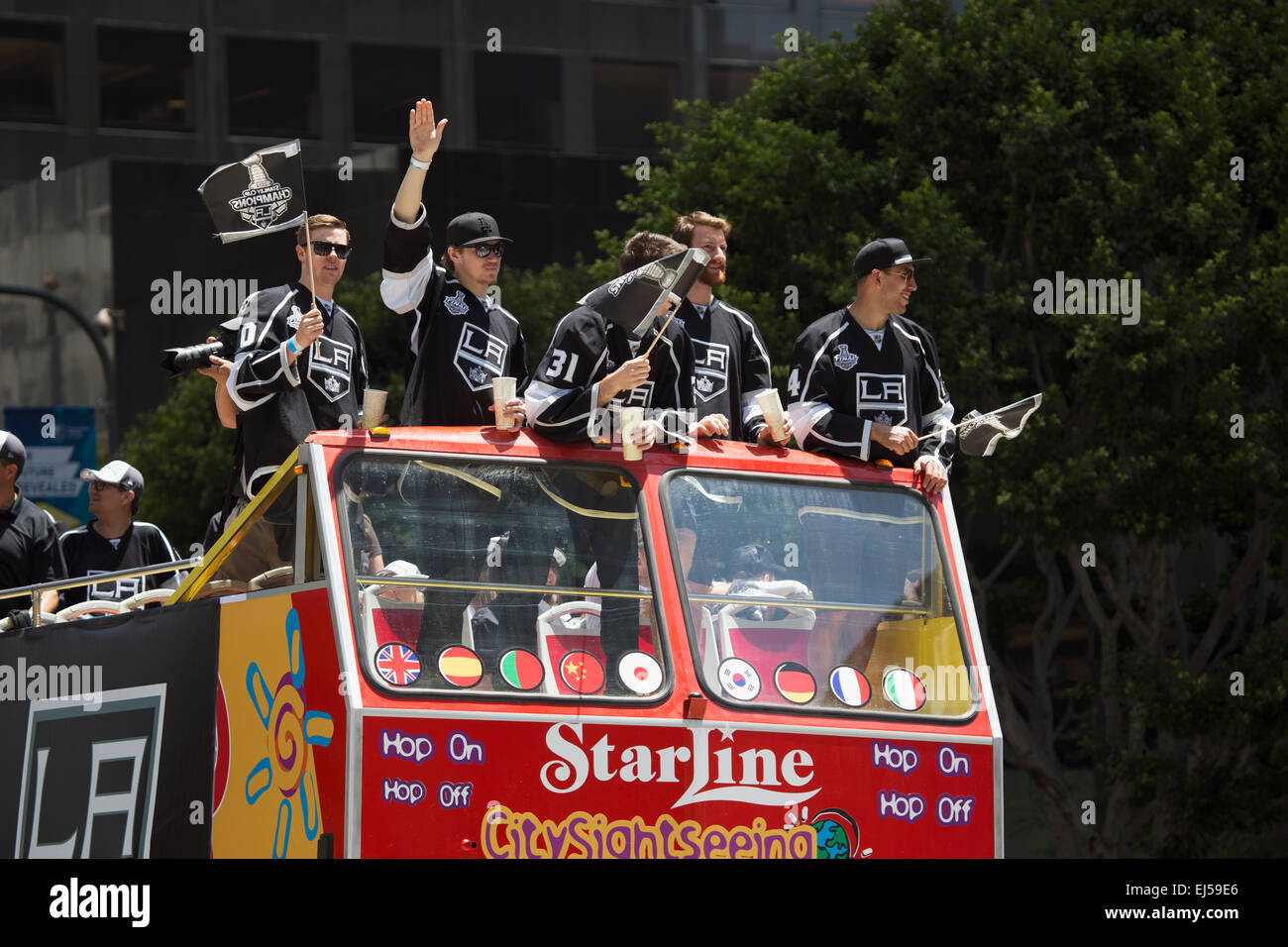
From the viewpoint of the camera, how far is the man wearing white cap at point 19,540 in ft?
34.6

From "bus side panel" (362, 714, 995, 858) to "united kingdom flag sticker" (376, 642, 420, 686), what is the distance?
159 mm

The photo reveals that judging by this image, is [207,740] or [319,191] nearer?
[207,740]

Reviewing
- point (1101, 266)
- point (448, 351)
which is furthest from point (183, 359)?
point (1101, 266)

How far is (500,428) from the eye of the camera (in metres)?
7.52

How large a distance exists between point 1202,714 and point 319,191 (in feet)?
62.7

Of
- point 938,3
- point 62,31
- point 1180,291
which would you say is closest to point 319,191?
point 62,31

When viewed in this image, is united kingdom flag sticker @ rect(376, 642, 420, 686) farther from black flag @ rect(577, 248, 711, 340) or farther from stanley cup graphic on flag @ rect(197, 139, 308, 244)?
stanley cup graphic on flag @ rect(197, 139, 308, 244)

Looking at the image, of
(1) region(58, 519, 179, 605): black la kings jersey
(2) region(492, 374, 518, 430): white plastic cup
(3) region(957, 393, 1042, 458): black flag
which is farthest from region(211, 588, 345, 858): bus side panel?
(1) region(58, 519, 179, 605): black la kings jersey

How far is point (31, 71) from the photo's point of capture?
40.8 m

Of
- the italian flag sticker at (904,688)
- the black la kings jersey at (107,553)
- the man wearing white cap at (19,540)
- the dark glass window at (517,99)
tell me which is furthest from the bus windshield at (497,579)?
the dark glass window at (517,99)

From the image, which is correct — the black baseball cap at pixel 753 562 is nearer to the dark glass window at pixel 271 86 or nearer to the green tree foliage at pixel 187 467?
the green tree foliage at pixel 187 467

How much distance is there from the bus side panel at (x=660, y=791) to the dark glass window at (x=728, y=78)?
3564 centimetres

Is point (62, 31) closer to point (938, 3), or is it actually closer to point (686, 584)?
point (938, 3)

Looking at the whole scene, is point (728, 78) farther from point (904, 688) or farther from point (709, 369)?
point (904, 688)
